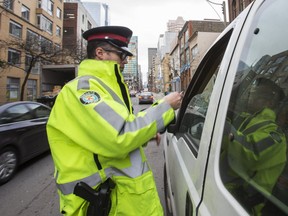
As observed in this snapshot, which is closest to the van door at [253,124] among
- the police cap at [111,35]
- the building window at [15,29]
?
the police cap at [111,35]

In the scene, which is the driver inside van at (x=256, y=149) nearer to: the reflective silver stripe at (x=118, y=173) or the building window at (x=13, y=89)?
the reflective silver stripe at (x=118, y=173)

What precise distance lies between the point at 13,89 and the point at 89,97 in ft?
104

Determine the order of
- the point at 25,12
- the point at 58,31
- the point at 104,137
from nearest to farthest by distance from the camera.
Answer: the point at 104,137, the point at 25,12, the point at 58,31

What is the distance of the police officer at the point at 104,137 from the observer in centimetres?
132

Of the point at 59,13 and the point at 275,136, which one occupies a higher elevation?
the point at 59,13

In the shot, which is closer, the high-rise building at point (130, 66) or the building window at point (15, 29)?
the high-rise building at point (130, 66)

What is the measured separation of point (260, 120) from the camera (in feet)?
3.55

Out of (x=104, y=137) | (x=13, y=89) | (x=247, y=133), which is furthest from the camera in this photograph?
(x=13, y=89)

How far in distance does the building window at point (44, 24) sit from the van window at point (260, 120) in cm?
3878

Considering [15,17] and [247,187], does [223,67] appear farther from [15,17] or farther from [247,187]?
[15,17]

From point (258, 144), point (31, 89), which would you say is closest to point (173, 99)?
point (258, 144)

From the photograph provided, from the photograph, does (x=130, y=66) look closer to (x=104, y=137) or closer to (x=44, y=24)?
(x=44, y=24)

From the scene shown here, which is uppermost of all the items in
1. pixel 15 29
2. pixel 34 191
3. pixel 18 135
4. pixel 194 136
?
pixel 15 29

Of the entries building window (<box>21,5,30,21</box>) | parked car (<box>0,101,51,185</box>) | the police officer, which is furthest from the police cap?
building window (<box>21,5,30,21</box>)
